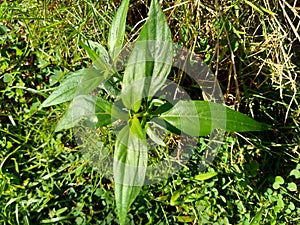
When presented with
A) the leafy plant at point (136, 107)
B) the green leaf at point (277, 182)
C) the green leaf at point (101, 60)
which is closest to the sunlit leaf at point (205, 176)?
the green leaf at point (277, 182)

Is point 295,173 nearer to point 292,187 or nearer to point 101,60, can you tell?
point 292,187

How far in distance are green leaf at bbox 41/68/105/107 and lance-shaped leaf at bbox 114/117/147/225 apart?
0.12 metres

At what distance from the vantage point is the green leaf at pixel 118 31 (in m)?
1.17

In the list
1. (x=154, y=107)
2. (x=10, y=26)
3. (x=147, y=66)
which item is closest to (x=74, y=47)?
(x=10, y=26)

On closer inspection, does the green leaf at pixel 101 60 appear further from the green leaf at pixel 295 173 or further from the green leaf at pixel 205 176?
the green leaf at pixel 295 173

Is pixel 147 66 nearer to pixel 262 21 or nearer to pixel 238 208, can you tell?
pixel 262 21

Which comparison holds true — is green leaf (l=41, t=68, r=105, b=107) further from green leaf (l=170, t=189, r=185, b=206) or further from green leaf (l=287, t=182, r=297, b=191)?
green leaf (l=287, t=182, r=297, b=191)

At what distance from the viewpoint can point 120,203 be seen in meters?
1.08

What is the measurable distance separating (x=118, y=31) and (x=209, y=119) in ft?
0.97

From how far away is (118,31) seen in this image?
118cm

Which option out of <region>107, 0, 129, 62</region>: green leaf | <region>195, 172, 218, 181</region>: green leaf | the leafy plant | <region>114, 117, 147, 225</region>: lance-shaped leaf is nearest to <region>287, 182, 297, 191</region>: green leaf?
<region>195, 172, 218, 181</region>: green leaf

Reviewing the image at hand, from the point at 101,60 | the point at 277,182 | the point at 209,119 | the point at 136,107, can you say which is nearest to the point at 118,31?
the point at 101,60

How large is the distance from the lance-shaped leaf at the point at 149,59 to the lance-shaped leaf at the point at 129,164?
0.07 meters

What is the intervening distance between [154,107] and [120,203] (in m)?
0.32
